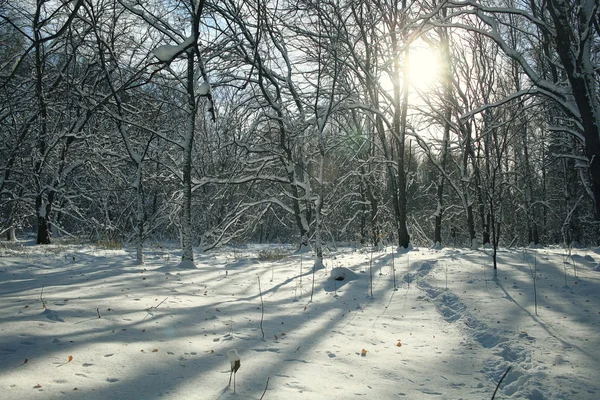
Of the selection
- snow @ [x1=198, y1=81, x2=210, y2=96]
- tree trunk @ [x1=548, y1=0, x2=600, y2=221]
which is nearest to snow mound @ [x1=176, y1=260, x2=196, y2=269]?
snow @ [x1=198, y1=81, x2=210, y2=96]

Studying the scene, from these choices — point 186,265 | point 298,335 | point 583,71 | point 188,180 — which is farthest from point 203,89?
point 583,71

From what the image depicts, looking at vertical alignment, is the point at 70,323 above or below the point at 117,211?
below

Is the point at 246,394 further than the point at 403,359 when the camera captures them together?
No

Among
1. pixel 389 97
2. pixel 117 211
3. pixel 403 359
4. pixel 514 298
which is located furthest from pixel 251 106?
pixel 117 211

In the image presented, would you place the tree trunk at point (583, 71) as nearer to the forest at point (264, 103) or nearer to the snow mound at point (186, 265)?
the forest at point (264, 103)

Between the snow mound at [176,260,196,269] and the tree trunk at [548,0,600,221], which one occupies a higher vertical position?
the tree trunk at [548,0,600,221]

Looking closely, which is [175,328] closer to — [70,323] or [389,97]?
[70,323]

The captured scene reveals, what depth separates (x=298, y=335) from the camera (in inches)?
149

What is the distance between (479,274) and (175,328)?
195 inches

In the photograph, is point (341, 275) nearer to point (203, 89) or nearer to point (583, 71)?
point (203, 89)

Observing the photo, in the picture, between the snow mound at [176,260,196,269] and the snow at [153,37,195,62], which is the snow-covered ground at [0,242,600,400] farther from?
the snow at [153,37,195,62]

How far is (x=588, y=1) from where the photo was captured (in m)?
6.10

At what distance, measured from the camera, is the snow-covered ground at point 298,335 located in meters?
2.51

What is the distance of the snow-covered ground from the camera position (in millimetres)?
2514
